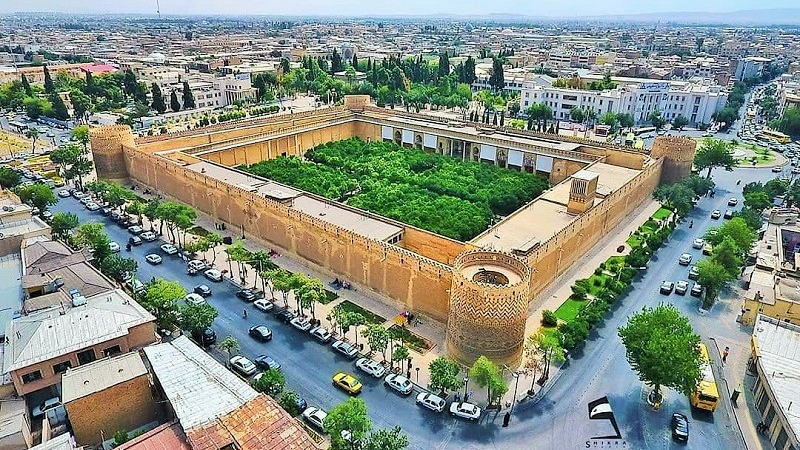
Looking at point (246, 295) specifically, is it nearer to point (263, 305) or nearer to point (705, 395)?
point (263, 305)

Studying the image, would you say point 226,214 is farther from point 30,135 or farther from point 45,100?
point 45,100

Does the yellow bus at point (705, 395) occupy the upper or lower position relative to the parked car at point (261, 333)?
upper

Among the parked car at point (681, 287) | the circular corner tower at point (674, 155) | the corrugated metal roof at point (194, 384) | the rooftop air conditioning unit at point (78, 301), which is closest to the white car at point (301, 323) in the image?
the corrugated metal roof at point (194, 384)

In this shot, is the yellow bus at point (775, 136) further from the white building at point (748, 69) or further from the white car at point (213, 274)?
the white car at point (213, 274)

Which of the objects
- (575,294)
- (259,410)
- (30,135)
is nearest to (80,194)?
(30,135)

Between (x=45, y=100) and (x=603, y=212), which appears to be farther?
(x=45, y=100)

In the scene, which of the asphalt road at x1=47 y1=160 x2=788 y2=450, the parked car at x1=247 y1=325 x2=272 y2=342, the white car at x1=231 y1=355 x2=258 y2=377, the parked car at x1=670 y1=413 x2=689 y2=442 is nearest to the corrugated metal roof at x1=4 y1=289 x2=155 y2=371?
the white car at x1=231 y1=355 x2=258 y2=377
